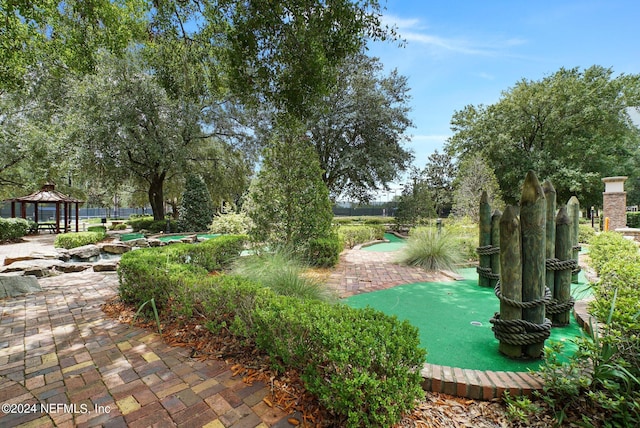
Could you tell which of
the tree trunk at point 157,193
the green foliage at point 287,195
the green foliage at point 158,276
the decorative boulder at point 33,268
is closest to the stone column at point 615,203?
the green foliage at point 287,195

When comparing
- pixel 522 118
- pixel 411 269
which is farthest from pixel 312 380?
pixel 522 118

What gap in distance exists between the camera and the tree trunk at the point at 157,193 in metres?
17.2

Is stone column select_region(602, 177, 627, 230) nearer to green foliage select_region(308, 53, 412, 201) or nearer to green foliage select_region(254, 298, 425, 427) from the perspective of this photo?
green foliage select_region(308, 53, 412, 201)

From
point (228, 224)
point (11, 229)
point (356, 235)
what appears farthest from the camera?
point (11, 229)

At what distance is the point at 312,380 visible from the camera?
1937 mm

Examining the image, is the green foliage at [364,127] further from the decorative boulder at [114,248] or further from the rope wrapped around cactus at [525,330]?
the rope wrapped around cactus at [525,330]

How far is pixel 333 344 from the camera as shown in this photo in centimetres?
186

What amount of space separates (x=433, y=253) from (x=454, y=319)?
3.14 m

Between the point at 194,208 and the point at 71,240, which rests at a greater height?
the point at 194,208

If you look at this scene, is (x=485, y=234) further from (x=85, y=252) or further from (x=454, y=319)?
(x=85, y=252)

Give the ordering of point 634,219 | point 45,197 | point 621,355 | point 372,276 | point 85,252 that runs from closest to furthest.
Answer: point 621,355
point 372,276
point 85,252
point 45,197
point 634,219

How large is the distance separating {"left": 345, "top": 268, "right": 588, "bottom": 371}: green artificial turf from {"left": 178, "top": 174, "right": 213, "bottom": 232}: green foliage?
41.5 feet

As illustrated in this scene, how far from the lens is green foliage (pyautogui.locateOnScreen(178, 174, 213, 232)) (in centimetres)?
1525

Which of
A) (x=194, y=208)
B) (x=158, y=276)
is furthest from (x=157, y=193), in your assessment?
(x=158, y=276)
